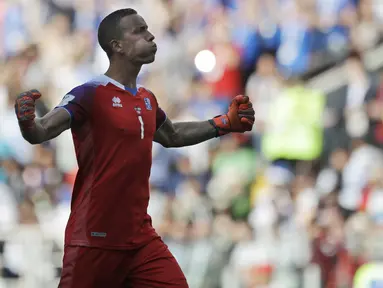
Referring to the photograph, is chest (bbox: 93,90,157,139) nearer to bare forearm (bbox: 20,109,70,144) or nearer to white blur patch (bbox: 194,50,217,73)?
bare forearm (bbox: 20,109,70,144)

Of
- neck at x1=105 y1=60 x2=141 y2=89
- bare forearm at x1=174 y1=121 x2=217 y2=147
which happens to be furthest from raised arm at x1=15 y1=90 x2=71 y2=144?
bare forearm at x1=174 y1=121 x2=217 y2=147

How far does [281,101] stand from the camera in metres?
12.3

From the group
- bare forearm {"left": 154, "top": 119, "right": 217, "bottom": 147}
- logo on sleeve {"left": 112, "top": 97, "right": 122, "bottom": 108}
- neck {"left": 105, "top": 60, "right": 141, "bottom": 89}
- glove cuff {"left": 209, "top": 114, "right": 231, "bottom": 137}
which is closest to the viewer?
logo on sleeve {"left": 112, "top": 97, "right": 122, "bottom": 108}

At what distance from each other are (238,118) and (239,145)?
579cm

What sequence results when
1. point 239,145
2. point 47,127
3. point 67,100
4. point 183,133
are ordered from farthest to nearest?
point 239,145
point 183,133
point 67,100
point 47,127

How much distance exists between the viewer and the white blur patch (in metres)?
12.9

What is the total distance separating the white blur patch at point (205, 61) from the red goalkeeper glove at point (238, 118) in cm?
642

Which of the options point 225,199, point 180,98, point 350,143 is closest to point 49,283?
point 225,199

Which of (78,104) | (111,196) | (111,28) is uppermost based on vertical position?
(111,28)

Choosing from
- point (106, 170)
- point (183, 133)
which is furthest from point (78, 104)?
point (183, 133)

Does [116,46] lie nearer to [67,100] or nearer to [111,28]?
[111,28]

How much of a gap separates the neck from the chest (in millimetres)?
87

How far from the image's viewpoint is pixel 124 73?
5.93 m

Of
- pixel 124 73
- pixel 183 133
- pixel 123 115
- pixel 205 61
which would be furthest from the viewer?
pixel 205 61
